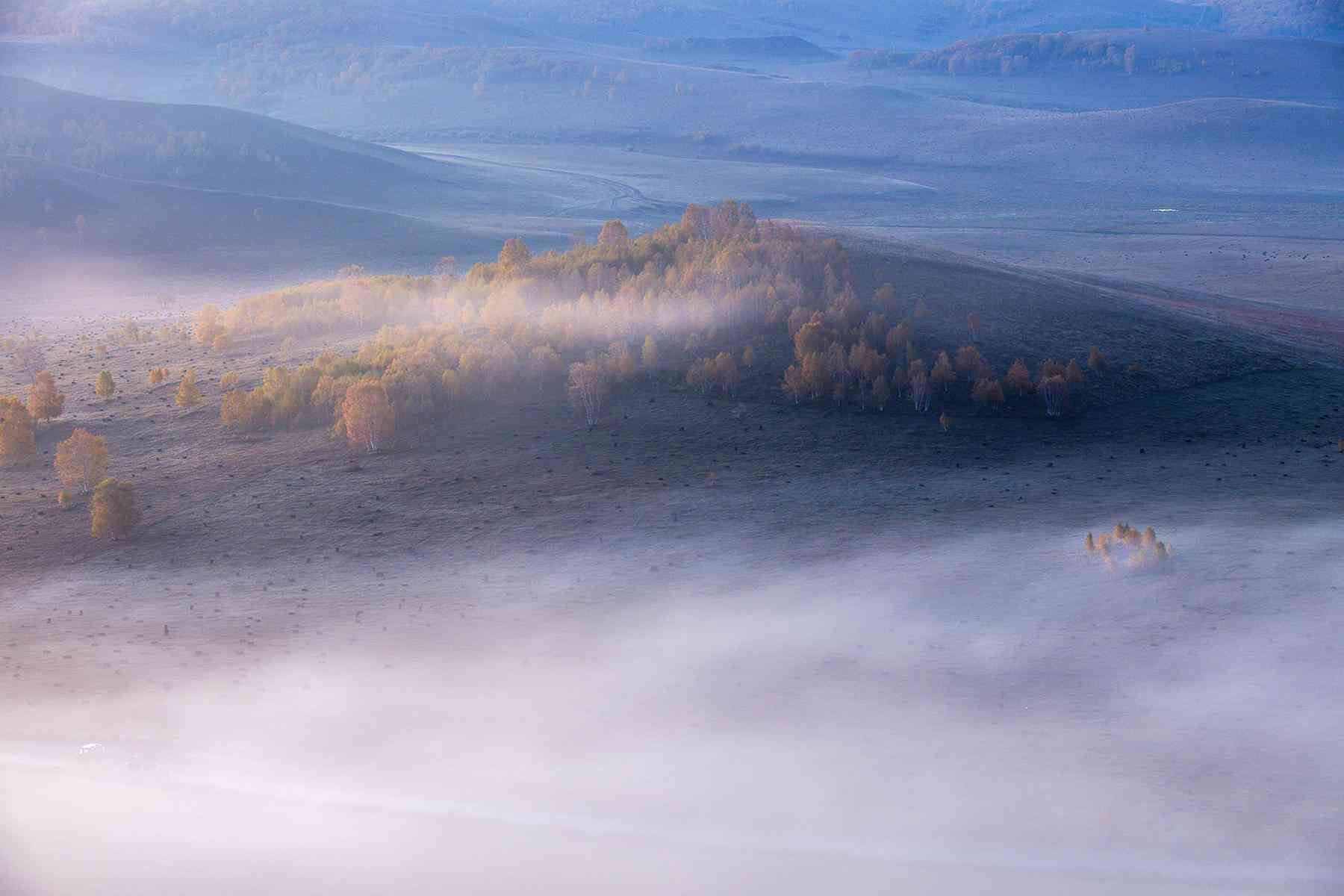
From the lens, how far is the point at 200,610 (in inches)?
825

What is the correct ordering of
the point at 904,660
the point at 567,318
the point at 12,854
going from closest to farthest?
the point at 12,854 → the point at 904,660 → the point at 567,318

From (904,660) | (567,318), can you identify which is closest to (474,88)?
(567,318)

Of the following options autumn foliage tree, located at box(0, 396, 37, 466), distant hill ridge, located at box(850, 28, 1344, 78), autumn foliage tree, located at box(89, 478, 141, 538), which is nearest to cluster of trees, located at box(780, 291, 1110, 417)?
autumn foliage tree, located at box(89, 478, 141, 538)

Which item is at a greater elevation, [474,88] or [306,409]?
[474,88]

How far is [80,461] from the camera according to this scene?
27562 mm

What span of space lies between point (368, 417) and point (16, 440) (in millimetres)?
9344

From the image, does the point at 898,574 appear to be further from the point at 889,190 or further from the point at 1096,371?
the point at 889,190

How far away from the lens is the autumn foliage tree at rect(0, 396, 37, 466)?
99.3 feet

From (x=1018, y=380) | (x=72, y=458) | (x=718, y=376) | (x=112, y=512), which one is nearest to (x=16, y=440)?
(x=72, y=458)

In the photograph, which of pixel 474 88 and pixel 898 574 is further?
pixel 474 88

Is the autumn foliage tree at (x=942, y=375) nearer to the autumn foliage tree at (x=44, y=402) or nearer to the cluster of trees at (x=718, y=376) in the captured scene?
the cluster of trees at (x=718, y=376)

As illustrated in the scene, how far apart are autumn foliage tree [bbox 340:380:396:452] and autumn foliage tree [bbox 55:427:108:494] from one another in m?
5.75

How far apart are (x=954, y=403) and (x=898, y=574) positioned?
11020 mm

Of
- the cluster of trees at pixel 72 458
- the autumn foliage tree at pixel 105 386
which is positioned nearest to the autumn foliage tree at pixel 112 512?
the cluster of trees at pixel 72 458
